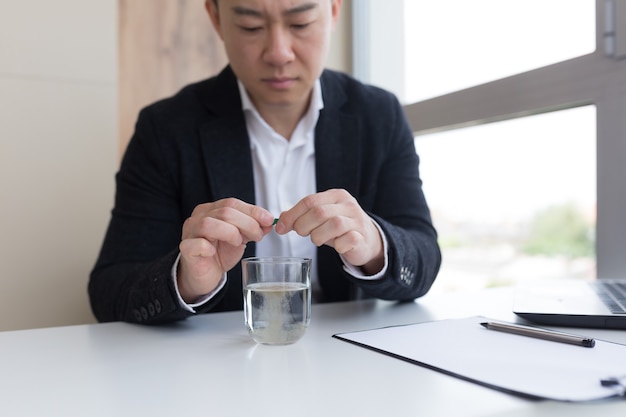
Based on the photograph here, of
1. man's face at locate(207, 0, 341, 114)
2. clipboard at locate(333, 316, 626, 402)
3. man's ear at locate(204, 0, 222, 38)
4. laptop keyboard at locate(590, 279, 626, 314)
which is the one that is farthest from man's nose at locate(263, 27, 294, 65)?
laptop keyboard at locate(590, 279, 626, 314)

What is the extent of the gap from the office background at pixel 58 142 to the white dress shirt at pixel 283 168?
23.2 inches

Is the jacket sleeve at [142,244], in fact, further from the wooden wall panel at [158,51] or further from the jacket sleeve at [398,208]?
the wooden wall panel at [158,51]

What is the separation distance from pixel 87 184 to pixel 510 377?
1.38m

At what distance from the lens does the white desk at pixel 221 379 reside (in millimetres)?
489

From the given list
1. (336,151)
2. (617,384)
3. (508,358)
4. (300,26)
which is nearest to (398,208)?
(336,151)

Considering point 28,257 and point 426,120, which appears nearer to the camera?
point 28,257

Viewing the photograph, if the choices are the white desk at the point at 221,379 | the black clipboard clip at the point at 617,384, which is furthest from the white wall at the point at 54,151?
the black clipboard clip at the point at 617,384

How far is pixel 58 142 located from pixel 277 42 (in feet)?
2.68

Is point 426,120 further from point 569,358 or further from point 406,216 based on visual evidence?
point 569,358

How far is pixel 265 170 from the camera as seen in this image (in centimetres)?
128

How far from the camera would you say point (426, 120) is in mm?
1749

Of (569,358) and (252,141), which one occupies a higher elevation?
(252,141)

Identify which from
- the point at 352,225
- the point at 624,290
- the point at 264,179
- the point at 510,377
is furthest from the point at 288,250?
the point at 510,377

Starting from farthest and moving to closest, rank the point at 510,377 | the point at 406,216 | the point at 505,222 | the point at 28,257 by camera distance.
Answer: the point at 505,222 < the point at 28,257 < the point at 406,216 < the point at 510,377
